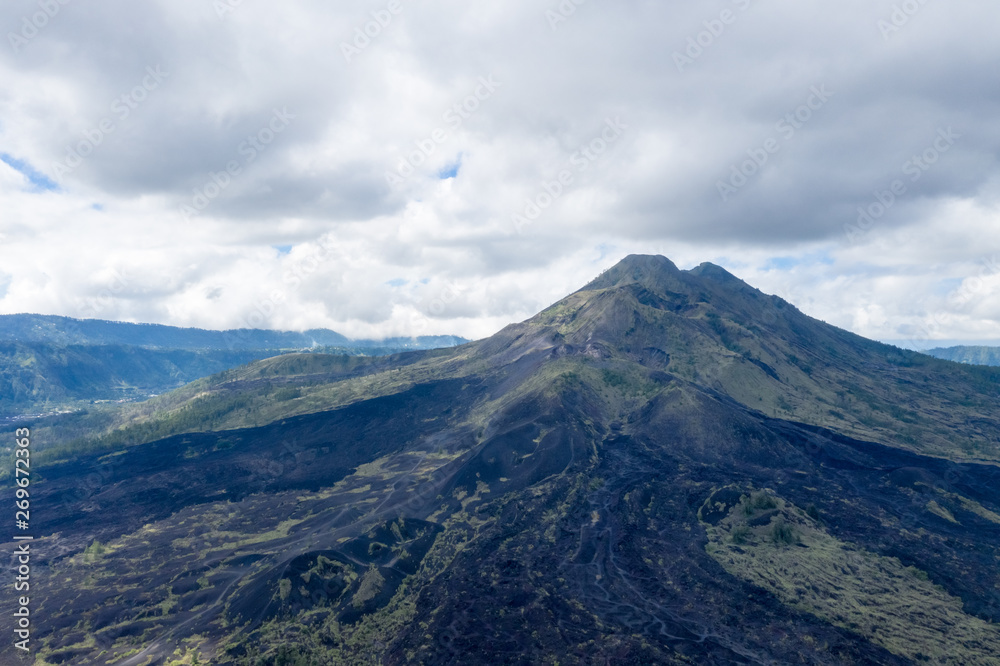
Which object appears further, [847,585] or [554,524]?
[554,524]

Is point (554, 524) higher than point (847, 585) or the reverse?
higher

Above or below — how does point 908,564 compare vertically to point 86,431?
below

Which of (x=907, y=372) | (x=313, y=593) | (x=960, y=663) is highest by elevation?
(x=907, y=372)

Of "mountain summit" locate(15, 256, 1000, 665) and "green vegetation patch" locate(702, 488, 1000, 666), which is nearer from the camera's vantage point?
"green vegetation patch" locate(702, 488, 1000, 666)

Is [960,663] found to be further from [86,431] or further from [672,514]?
[86,431]

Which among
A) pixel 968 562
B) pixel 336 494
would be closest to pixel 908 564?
pixel 968 562

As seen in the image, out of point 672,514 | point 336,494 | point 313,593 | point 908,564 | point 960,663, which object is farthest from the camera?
point 336,494

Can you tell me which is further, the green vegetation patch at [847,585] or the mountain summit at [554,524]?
the mountain summit at [554,524]

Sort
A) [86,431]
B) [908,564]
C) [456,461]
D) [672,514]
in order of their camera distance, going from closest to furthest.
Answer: [908,564]
[672,514]
[456,461]
[86,431]
